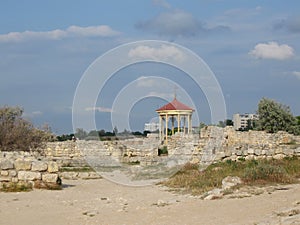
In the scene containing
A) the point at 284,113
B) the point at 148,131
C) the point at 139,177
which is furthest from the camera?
the point at 284,113

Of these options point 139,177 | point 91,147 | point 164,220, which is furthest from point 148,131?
point 164,220

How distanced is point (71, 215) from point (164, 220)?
2091 millimetres

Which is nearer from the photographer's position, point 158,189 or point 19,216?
point 19,216

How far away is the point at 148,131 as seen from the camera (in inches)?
1201

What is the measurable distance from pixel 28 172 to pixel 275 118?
1302 inches

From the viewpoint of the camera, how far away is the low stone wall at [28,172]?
12.9 metres

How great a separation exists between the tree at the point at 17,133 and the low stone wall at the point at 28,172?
27.0ft

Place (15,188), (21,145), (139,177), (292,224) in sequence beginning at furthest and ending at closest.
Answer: (21,145) → (139,177) → (15,188) → (292,224)

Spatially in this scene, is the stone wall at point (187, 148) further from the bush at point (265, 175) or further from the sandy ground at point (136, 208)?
the sandy ground at point (136, 208)

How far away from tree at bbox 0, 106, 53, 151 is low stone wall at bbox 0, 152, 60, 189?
8.24m

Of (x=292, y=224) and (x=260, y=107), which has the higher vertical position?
(x=260, y=107)

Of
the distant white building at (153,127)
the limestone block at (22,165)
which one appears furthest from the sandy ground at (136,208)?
the distant white building at (153,127)

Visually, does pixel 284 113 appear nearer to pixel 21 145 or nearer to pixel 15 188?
pixel 21 145

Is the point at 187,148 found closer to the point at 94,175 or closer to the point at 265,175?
the point at 94,175
